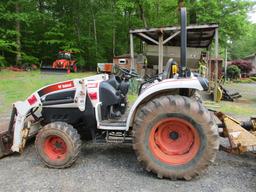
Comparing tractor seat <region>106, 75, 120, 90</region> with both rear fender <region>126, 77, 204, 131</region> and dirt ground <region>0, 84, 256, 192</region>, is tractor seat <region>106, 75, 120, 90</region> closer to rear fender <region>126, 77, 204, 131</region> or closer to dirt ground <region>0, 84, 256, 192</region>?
rear fender <region>126, 77, 204, 131</region>

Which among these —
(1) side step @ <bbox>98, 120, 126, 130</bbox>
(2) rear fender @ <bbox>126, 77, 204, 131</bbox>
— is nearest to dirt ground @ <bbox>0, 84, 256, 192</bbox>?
(1) side step @ <bbox>98, 120, 126, 130</bbox>

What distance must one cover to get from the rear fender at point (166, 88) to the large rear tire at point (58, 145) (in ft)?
2.49

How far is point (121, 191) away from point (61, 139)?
3.69 feet

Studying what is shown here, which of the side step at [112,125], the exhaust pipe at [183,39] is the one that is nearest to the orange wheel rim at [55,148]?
the side step at [112,125]

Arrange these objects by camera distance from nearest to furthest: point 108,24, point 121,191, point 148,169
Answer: point 121,191, point 148,169, point 108,24

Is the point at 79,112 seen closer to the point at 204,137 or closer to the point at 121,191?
the point at 121,191

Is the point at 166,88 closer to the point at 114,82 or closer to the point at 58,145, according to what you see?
the point at 114,82

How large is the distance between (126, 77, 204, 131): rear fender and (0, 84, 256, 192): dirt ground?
27.4 inches

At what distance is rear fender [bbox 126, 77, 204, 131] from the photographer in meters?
3.27

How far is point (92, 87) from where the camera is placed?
12.4 feet

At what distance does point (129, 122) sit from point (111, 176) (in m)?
0.70

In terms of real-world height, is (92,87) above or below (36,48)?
below

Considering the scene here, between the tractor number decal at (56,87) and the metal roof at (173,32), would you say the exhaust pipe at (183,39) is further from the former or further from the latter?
the metal roof at (173,32)

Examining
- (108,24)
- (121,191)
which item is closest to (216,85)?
(121,191)
